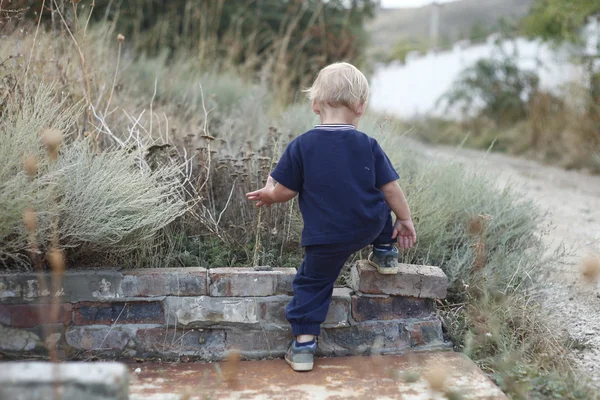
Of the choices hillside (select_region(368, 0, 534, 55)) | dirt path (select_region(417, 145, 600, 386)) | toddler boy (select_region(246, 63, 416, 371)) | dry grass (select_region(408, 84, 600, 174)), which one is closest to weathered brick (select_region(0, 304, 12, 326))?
toddler boy (select_region(246, 63, 416, 371))

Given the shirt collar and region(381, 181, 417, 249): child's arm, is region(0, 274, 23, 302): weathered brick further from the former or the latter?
region(381, 181, 417, 249): child's arm

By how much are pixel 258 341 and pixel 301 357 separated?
24cm

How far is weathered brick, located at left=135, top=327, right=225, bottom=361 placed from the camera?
2666mm

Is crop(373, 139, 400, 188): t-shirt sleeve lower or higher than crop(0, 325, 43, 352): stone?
higher

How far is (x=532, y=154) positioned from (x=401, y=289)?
23.1ft

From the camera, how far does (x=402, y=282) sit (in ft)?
9.11

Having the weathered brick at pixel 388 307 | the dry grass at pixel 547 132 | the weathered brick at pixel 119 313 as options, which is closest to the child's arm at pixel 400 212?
the weathered brick at pixel 388 307

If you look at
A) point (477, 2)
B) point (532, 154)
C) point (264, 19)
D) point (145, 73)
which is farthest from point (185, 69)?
point (477, 2)

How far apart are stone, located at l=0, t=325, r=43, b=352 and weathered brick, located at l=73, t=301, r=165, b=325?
0.59 ft

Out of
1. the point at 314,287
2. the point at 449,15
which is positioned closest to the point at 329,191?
the point at 314,287

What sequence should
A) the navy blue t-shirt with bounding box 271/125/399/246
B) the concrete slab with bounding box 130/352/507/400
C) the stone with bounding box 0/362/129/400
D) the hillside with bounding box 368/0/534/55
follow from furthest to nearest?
the hillside with bounding box 368/0/534/55
the navy blue t-shirt with bounding box 271/125/399/246
the concrete slab with bounding box 130/352/507/400
the stone with bounding box 0/362/129/400

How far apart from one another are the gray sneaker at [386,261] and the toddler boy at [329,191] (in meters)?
0.16

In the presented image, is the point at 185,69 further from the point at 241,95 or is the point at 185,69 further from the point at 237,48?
the point at 237,48

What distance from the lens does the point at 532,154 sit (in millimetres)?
9125
